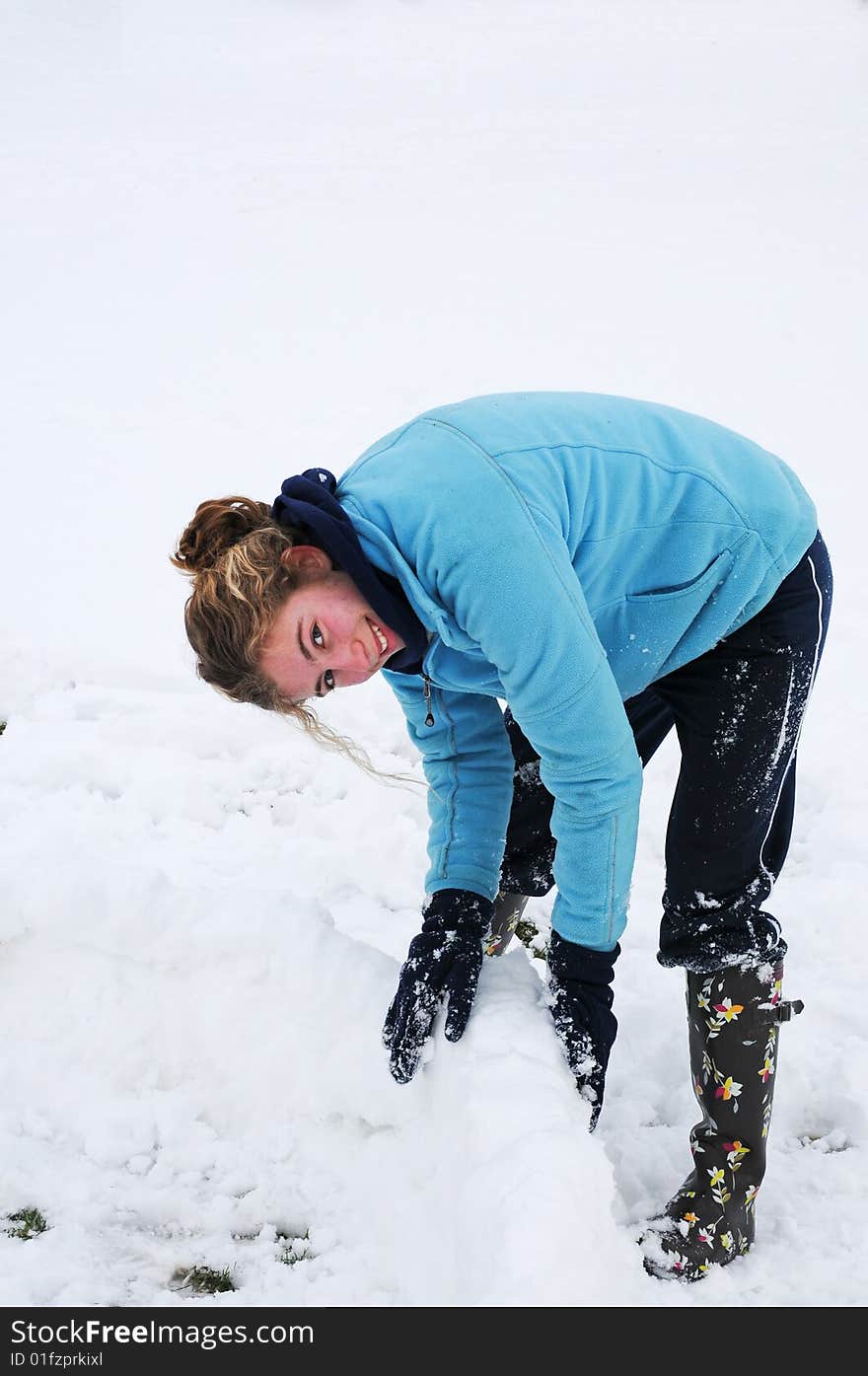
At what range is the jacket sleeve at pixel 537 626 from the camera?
1441mm

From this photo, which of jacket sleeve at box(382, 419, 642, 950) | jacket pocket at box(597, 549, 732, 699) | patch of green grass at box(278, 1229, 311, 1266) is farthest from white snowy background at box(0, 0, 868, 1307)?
jacket pocket at box(597, 549, 732, 699)

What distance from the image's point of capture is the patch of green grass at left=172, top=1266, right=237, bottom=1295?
181 centimetres

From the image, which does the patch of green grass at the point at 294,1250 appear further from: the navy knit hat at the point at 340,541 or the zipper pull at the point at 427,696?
the navy knit hat at the point at 340,541

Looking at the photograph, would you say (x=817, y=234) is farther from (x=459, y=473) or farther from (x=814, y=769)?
(x=459, y=473)

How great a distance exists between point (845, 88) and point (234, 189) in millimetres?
6502

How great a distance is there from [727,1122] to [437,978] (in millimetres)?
547

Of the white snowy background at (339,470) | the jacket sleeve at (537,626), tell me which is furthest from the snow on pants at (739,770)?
the white snowy background at (339,470)

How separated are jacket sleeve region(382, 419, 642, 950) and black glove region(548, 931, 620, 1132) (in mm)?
206

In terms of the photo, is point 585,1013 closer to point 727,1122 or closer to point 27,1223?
point 727,1122

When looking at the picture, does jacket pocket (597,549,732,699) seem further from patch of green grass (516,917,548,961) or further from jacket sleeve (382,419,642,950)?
patch of green grass (516,917,548,961)

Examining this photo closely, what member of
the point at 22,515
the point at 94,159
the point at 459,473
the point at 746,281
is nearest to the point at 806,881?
the point at 459,473

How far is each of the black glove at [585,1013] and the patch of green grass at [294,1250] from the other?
54cm

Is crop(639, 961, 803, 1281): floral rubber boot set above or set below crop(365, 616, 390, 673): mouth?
below

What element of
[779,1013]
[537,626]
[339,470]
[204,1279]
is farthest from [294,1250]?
[339,470]
